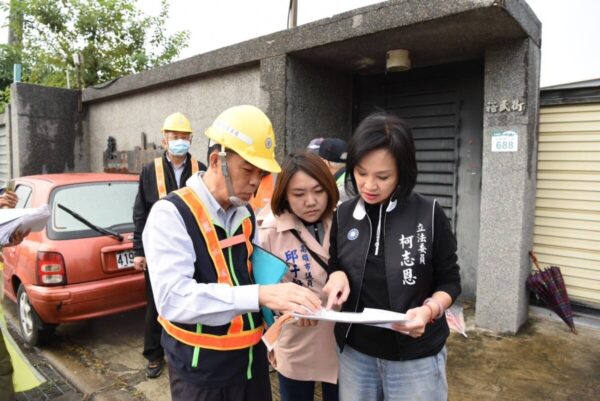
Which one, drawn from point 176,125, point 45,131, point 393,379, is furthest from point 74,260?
point 45,131

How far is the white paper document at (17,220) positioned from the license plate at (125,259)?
49.4 inches

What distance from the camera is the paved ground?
3.29 metres

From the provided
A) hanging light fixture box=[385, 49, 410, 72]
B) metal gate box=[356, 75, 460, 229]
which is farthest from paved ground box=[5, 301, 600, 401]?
hanging light fixture box=[385, 49, 410, 72]

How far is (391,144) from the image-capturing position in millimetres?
1641

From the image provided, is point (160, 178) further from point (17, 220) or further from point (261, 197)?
point (17, 220)

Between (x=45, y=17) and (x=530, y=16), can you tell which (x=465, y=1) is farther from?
(x=45, y=17)

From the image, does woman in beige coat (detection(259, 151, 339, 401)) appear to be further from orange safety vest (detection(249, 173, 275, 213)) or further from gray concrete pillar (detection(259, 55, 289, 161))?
gray concrete pillar (detection(259, 55, 289, 161))

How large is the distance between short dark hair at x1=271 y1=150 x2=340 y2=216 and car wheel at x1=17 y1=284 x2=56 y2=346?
303 centimetres

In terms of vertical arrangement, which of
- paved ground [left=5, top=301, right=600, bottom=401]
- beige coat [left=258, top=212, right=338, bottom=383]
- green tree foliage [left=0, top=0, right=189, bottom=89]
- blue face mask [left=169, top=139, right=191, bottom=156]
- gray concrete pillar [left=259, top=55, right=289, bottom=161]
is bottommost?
paved ground [left=5, top=301, right=600, bottom=401]

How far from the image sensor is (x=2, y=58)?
63.3ft

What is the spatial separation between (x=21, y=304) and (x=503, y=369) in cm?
451

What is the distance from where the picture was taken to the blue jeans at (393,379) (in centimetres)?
163

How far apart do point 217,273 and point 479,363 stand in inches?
120

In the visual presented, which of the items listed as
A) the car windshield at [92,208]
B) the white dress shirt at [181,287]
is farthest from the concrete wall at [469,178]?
the white dress shirt at [181,287]
